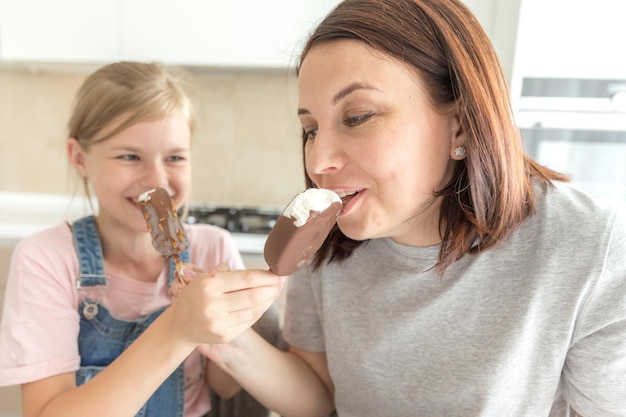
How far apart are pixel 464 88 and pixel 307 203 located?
1.09 feet

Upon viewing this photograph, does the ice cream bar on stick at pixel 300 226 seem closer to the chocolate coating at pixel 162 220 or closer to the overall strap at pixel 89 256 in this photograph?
the chocolate coating at pixel 162 220

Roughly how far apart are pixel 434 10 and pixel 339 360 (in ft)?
2.43

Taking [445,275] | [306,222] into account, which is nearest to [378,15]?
[306,222]

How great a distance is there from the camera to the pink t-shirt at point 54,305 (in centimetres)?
96

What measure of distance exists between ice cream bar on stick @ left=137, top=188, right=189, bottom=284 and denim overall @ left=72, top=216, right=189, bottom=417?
0.19m

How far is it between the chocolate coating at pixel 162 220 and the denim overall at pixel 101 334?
→ 19 centimetres

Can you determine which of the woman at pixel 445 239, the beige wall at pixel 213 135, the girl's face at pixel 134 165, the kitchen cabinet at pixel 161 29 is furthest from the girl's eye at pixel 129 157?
the beige wall at pixel 213 135

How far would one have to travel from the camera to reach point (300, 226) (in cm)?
74

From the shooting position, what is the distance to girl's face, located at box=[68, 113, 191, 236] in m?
1.14

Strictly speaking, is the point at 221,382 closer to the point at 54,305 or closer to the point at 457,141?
the point at 54,305

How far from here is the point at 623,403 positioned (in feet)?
2.63

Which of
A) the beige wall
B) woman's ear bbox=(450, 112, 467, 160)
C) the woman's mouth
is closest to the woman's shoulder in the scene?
woman's ear bbox=(450, 112, 467, 160)

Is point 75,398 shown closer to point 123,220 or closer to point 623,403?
point 123,220

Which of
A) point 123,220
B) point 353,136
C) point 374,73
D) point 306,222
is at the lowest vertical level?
point 123,220
